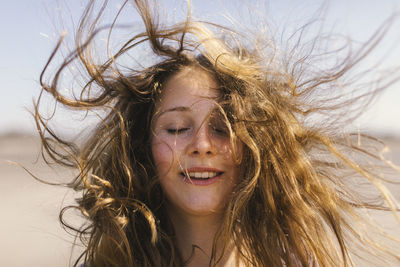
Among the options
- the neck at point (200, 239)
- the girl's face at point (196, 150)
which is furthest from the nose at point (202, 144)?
the neck at point (200, 239)

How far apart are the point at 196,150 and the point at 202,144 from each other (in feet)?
0.14

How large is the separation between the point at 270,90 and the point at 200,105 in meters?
0.44

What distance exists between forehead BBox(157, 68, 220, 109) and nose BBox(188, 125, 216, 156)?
0.17 metres

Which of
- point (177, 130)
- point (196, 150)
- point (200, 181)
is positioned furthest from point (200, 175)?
point (177, 130)

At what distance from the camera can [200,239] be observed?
2.62 metres

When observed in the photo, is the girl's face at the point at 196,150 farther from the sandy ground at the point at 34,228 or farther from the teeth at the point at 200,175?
the sandy ground at the point at 34,228

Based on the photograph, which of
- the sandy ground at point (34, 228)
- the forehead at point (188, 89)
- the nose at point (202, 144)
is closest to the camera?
the nose at point (202, 144)

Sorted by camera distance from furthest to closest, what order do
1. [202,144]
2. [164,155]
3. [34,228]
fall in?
1. [34,228]
2. [164,155]
3. [202,144]

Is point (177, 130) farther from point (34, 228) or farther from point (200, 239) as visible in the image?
point (34, 228)

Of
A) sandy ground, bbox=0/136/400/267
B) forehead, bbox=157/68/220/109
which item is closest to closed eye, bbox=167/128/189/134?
forehead, bbox=157/68/220/109

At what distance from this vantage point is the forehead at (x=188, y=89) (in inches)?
99.5

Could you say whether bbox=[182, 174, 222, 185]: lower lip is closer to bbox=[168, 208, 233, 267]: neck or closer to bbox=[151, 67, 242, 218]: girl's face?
bbox=[151, 67, 242, 218]: girl's face

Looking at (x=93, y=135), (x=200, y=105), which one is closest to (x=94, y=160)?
(x=93, y=135)

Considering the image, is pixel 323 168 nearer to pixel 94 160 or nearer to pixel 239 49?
pixel 239 49
